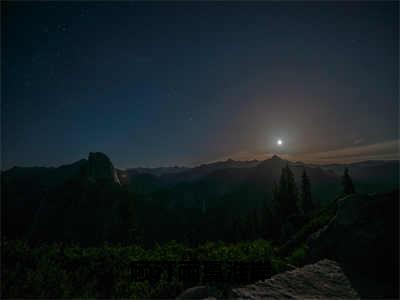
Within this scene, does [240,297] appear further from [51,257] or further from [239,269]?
[51,257]

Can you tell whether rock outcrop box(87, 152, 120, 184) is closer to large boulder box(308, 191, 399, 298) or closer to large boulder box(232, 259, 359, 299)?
large boulder box(308, 191, 399, 298)

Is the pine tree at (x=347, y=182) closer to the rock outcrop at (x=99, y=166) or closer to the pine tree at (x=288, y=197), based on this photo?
the pine tree at (x=288, y=197)

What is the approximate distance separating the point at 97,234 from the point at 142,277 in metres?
63.2

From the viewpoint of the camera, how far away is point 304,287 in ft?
9.20

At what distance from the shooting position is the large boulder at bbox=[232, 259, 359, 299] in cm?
251

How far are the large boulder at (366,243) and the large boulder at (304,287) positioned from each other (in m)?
0.37

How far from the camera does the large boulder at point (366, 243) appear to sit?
404 cm

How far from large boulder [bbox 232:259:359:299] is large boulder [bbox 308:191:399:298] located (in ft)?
1.21

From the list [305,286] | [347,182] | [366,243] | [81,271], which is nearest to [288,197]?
[347,182]

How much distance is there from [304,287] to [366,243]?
168 inches

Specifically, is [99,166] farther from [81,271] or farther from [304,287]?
[304,287]

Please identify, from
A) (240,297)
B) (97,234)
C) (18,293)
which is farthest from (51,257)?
(97,234)

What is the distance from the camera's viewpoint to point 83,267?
6547 millimetres

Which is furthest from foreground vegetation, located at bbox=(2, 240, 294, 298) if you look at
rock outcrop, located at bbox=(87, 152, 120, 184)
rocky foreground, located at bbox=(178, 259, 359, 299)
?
rock outcrop, located at bbox=(87, 152, 120, 184)
